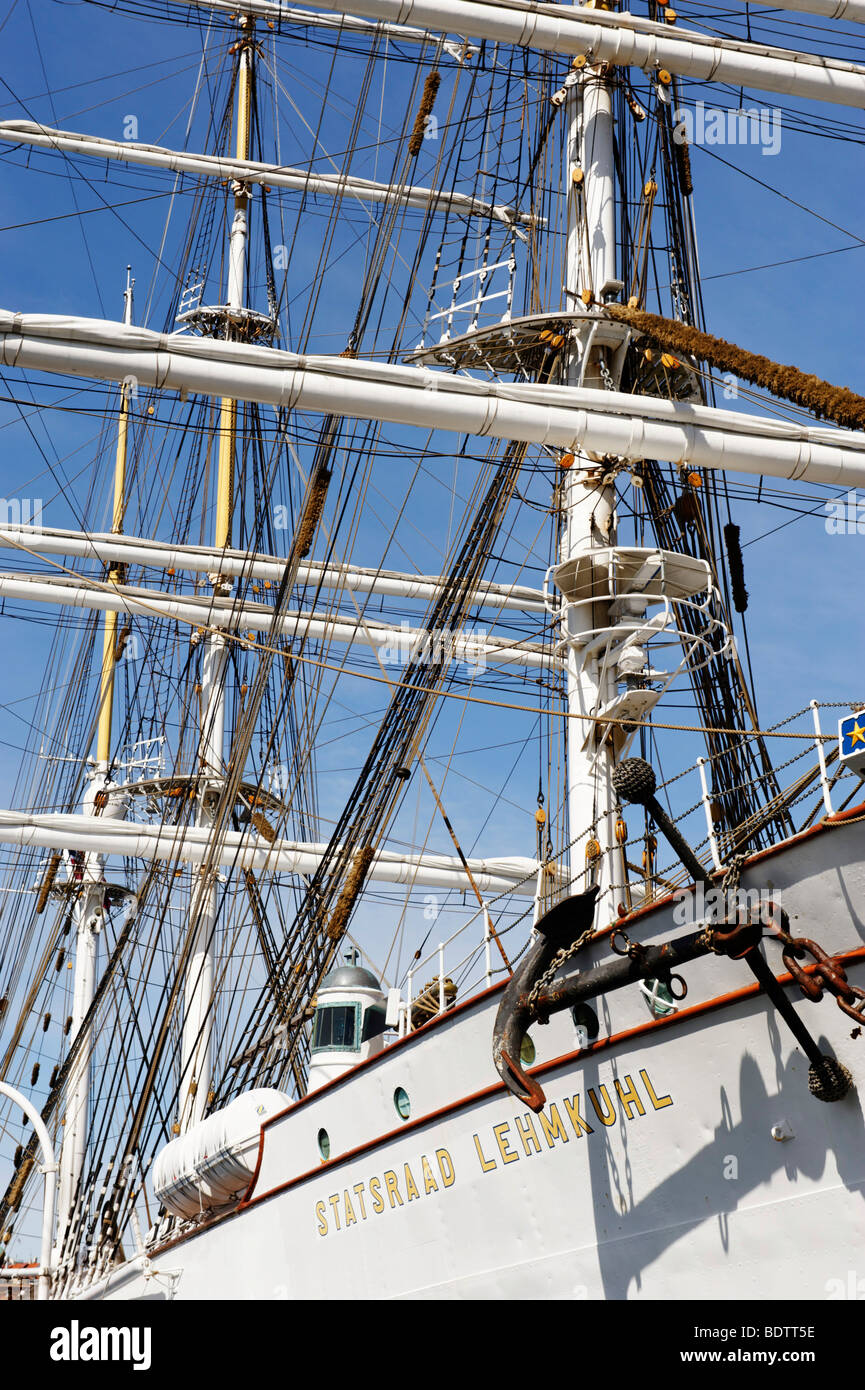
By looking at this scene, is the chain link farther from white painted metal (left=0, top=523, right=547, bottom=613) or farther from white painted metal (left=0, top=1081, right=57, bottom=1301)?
white painted metal (left=0, top=523, right=547, bottom=613)

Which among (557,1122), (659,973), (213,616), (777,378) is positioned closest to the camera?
(659,973)

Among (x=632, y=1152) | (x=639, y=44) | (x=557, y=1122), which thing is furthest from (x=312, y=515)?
(x=632, y=1152)

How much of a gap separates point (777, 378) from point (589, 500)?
7.51 ft

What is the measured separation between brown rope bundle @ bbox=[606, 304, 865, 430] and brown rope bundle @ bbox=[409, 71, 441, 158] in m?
5.54

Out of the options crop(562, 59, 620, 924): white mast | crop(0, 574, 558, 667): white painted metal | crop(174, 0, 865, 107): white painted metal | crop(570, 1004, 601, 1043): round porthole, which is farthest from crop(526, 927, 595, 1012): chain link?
crop(0, 574, 558, 667): white painted metal

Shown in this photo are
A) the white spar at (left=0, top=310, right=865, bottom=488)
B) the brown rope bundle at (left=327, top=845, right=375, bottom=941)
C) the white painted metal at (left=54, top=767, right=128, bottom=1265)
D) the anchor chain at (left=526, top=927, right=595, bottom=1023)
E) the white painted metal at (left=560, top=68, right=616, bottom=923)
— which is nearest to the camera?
the anchor chain at (left=526, top=927, right=595, bottom=1023)

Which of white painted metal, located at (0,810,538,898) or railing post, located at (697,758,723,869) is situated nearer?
railing post, located at (697,758,723,869)

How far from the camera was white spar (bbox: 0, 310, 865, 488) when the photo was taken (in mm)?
14266

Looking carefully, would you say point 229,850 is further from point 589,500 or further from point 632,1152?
point 632,1152

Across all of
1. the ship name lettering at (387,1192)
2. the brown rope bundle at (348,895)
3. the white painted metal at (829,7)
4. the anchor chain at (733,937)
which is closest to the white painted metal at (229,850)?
the brown rope bundle at (348,895)

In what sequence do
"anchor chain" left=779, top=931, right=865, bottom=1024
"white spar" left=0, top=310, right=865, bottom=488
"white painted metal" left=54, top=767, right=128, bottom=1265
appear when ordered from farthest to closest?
"white painted metal" left=54, top=767, right=128, bottom=1265 → "white spar" left=0, top=310, right=865, bottom=488 → "anchor chain" left=779, top=931, right=865, bottom=1024

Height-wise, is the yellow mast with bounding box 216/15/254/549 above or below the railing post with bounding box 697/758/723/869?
above

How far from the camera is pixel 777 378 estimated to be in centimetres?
1396

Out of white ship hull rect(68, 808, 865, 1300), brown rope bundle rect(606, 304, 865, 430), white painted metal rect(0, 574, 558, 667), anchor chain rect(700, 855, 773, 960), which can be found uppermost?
white painted metal rect(0, 574, 558, 667)
